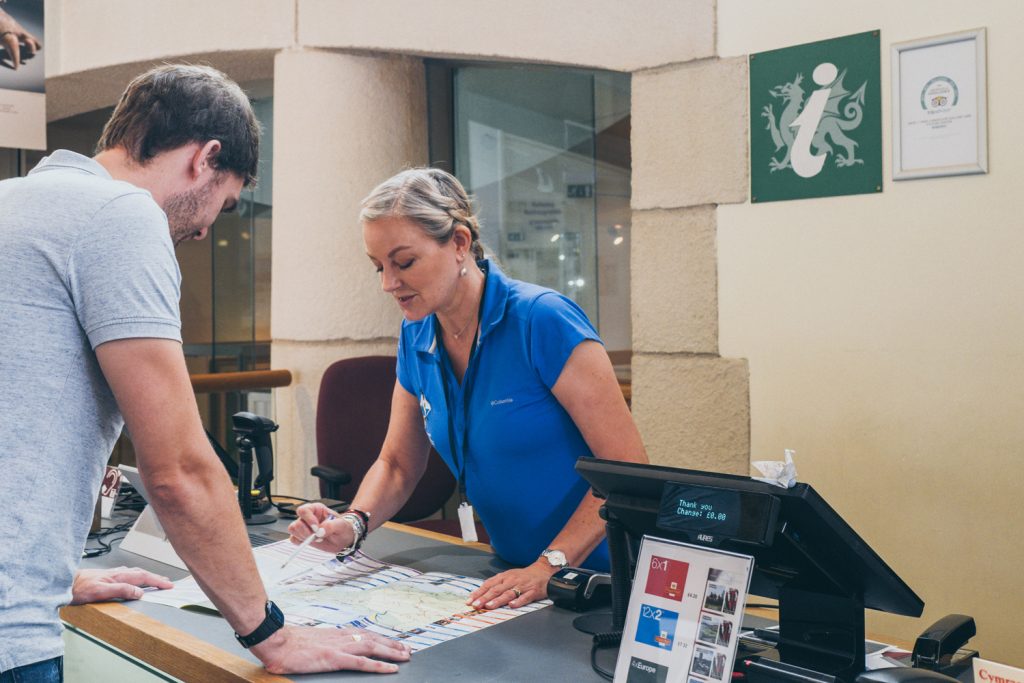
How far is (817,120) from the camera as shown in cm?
278

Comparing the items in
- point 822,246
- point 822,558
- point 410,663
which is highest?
point 822,246

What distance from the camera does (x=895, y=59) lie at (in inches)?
103

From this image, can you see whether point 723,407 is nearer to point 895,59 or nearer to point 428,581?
point 895,59

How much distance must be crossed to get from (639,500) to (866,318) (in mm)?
1710

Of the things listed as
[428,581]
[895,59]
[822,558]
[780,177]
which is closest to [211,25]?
[780,177]

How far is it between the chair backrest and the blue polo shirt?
135 cm

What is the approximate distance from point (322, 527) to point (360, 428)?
1427 millimetres

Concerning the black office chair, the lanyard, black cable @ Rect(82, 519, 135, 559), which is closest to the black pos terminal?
the lanyard

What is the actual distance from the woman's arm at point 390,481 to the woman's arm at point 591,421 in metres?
0.41

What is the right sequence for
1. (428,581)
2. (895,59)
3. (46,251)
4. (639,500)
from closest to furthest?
(46,251)
(639,500)
(428,581)
(895,59)

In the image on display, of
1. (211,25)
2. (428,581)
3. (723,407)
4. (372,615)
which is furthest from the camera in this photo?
(211,25)

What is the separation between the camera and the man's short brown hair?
135 cm

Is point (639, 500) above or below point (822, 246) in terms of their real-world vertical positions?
below

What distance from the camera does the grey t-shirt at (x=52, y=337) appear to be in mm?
1130
